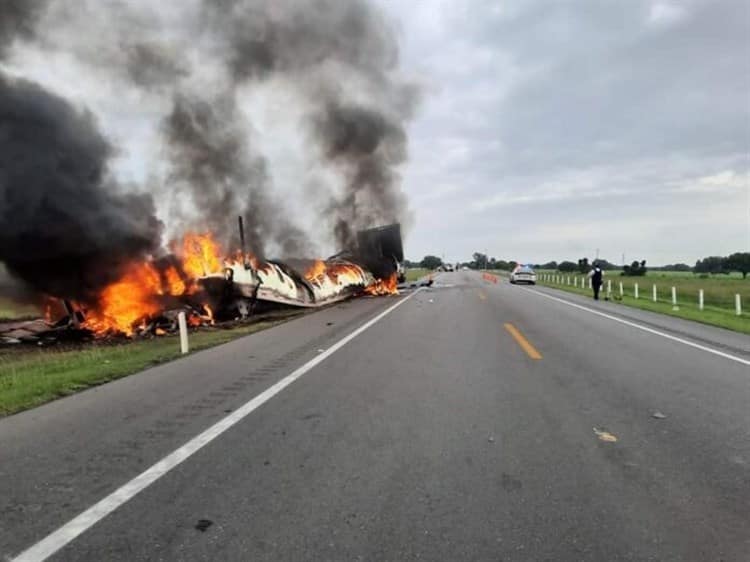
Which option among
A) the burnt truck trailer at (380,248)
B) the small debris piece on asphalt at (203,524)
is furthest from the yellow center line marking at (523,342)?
the burnt truck trailer at (380,248)

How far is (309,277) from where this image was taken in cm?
2023

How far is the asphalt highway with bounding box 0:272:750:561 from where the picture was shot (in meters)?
2.71

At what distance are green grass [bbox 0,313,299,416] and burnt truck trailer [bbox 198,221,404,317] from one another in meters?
2.59

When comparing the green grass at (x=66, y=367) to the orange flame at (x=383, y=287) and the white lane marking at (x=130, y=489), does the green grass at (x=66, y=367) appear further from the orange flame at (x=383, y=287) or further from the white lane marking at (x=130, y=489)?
the orange flame at (x=383, y=287)

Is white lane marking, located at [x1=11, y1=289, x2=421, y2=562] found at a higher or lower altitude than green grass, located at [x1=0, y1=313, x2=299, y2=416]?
lower

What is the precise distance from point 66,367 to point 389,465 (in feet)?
23.5

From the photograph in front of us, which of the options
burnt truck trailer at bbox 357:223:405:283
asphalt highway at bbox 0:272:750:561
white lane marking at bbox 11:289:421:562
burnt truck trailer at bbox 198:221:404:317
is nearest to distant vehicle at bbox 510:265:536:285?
burnt truck trailer at bbox 198:221:404:317

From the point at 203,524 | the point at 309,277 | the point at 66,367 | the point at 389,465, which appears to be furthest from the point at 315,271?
the point at 203,524

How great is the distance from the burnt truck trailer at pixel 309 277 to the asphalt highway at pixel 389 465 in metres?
7.76

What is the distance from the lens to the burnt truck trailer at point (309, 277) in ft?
50.1

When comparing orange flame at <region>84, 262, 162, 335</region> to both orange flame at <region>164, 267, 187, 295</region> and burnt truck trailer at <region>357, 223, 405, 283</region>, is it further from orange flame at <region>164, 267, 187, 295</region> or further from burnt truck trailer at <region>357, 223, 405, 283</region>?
burnt truck trailer at <region>357, 223, 405, 283</region>

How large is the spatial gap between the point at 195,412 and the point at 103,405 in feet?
4.03

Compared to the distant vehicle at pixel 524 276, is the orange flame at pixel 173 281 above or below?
above

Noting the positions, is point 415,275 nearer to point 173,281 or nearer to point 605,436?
point 173,281
